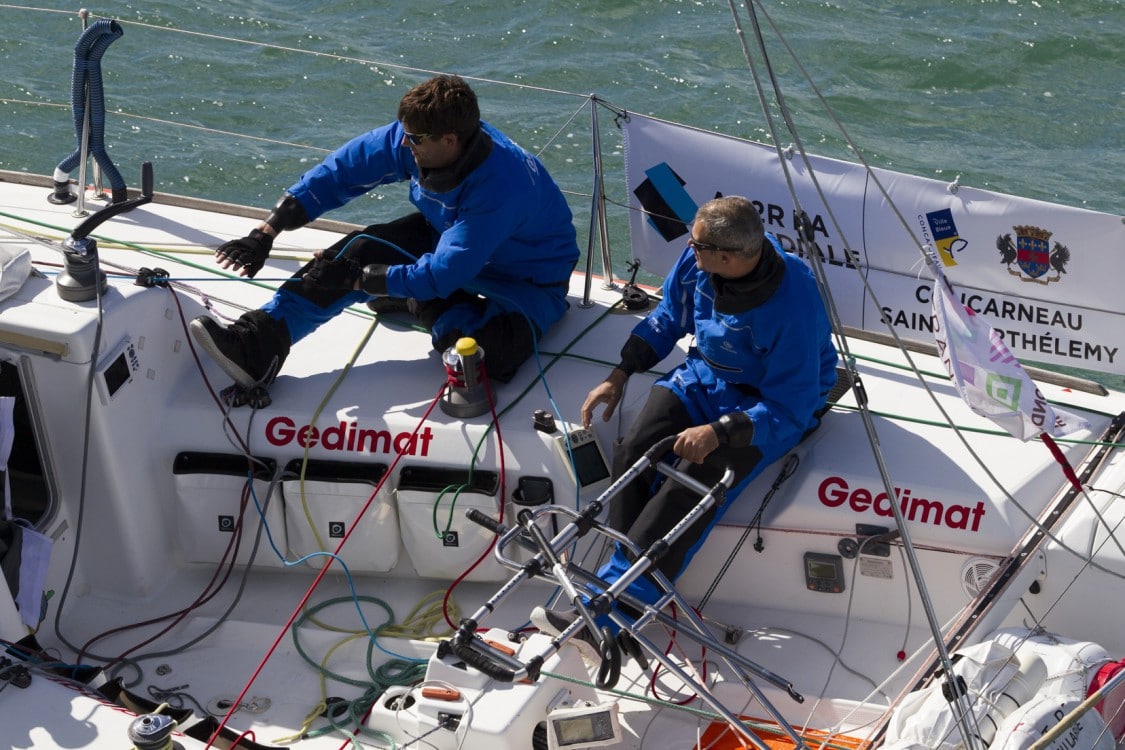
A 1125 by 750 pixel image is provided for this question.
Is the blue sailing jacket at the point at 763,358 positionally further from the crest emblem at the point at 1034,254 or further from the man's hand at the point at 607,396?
the crest emblem at the point at 1034,254

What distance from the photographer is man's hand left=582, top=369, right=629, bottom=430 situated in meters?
4.16

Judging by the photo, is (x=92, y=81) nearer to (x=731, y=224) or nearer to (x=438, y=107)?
(x=438, y=107)

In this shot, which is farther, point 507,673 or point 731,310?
point 731,310

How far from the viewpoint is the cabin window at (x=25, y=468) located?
13.4ft

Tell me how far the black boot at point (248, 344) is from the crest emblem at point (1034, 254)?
245cm

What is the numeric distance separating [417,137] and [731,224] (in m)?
1.06

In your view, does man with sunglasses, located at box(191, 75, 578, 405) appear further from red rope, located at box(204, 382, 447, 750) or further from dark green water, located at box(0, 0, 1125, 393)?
dark green water, located at box(0, 0, 1125, 393)

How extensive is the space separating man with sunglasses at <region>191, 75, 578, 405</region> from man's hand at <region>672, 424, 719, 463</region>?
0.92 m

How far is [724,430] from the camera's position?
12.5 ft

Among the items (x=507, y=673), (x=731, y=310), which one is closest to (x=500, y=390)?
(x=731, y=310)

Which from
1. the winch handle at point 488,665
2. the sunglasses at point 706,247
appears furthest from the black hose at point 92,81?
the winch handle at point 488,665

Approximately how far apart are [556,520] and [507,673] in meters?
1.23

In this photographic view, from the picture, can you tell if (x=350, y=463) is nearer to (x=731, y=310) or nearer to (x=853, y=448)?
(x=731, y=310)

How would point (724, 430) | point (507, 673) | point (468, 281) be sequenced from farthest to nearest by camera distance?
point (468, 281)
point (724, 430)
point (507, 673)
